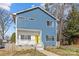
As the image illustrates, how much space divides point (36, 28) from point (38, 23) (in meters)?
0.06

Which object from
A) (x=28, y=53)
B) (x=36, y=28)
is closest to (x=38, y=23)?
(x=36, y=28)

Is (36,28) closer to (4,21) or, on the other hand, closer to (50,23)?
(50,23)

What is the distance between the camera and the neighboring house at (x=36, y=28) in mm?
4402

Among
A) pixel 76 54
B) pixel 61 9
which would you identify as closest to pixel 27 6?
pixel 61 9

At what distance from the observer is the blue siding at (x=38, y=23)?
4406 mm

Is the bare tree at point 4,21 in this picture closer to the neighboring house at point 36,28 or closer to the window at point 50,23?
the neighboring house at point 36,28

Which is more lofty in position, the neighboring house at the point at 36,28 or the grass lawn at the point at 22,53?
the neighboring house at the point at 36,28

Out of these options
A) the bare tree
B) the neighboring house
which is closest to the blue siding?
the neighboring house

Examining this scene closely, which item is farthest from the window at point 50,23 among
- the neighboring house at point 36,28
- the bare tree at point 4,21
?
the bare tree at point 4,21

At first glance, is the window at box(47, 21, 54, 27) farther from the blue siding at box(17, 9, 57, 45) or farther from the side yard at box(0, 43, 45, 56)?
the side yard at box(0, 43, 45, 56)

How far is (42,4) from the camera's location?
4.39 metres

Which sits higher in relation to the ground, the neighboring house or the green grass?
the neighboring house

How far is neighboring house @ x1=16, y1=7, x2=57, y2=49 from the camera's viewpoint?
4.40 metres

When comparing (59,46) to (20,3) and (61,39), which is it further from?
(20,3)
